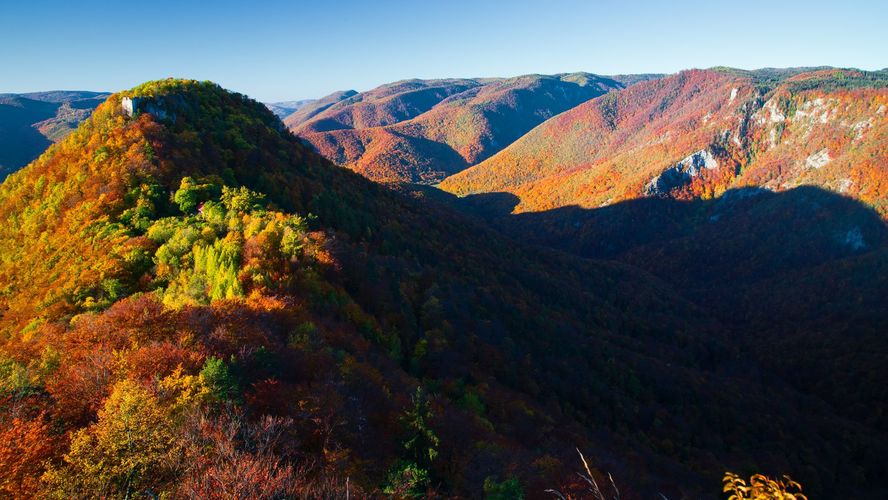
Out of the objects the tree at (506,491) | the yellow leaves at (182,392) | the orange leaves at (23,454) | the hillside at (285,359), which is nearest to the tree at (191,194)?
the hillside at (285,359)

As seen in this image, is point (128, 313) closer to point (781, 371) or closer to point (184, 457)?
point (184, 457)

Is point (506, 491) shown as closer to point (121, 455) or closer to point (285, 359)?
point (285, 359)

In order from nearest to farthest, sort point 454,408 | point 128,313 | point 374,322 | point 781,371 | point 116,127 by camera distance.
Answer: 1. point 128,313
2. point 454,408
3. point 374,322
4. point 116,127
5. point 781,371

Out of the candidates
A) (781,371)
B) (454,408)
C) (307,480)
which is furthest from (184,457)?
(781,371)

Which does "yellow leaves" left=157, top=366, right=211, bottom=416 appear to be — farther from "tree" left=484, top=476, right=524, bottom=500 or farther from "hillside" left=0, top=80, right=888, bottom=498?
"tree" left=484, top=476, right=524, bottom=500

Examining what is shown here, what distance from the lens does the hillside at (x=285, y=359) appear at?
52.1ft

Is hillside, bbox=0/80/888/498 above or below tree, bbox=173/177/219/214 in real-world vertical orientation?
below

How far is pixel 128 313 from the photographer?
2453 cm

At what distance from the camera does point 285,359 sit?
2400 centimetres

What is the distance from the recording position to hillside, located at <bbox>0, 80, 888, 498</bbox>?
15.9 metres

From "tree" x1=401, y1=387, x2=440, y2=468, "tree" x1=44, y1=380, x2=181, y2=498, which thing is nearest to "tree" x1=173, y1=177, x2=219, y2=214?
"tree" x1=401, y1=387, x2=440, y2=468

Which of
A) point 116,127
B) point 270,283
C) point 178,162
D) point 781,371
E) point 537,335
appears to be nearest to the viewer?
point 270,283

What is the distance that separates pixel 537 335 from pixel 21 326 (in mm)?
59335

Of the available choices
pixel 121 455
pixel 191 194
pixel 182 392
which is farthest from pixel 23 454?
pixel 191 194
